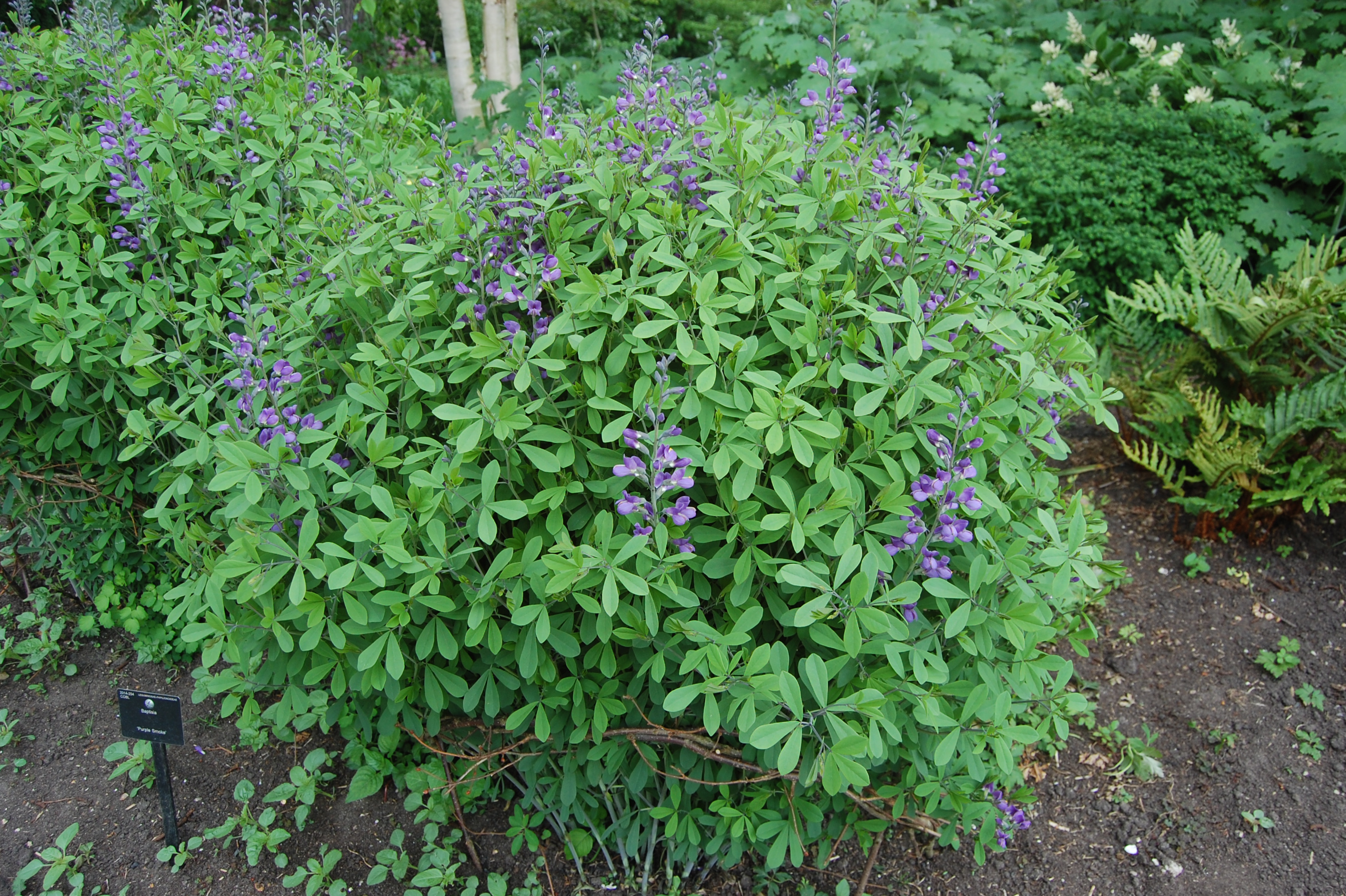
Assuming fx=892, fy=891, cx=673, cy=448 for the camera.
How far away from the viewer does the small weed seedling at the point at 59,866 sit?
243 centimetres

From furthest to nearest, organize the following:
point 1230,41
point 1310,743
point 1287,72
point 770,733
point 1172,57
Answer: point 1230,41 < point 1172,57 < point 1287,72 < point 1310,743 < point 770,733

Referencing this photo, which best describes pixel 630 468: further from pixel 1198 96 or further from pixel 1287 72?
pixel 1287 72

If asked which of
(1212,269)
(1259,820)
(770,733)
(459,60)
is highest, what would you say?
(459,60)

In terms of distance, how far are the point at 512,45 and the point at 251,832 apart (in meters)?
5.68

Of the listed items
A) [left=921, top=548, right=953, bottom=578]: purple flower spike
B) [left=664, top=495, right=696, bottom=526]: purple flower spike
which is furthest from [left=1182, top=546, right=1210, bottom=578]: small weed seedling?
[left=664, top=495, right=696, bottom=526]: purple flower spike

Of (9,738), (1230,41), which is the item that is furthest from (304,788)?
(1230,41)

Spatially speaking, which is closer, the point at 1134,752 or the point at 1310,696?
the point at 1134,752

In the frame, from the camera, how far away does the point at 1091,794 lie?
288cm

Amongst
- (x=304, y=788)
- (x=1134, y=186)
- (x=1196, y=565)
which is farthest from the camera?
(x=1134, y=186)

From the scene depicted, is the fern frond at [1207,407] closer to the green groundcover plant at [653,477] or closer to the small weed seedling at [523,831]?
the green groundcover plant at [653,477]

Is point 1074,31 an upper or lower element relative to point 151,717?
upper

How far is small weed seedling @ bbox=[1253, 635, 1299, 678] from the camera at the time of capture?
3258 millimetres

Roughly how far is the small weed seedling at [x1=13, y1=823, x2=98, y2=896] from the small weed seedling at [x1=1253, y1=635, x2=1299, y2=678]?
3.88 meters

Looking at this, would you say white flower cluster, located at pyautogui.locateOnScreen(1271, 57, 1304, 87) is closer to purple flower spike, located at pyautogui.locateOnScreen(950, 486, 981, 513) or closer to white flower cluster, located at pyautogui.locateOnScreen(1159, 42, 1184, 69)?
white flower cluster, located at pyautogui.locateOnScreen(1159, 42, 1184, 69)
